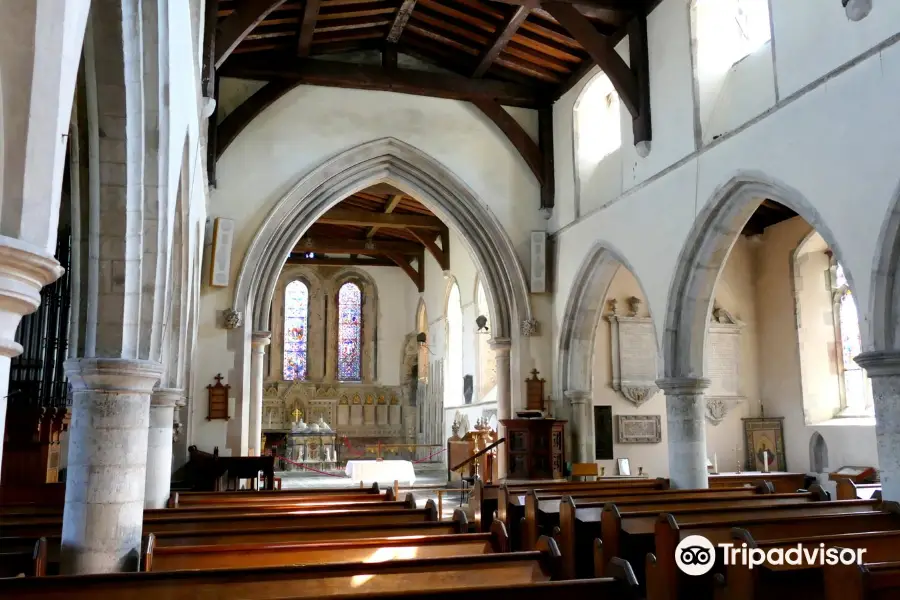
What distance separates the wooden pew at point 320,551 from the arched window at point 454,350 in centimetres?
1276

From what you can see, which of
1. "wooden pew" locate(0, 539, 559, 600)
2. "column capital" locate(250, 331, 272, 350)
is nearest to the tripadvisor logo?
"wooden pew" locate(0, 539, 559, 600)

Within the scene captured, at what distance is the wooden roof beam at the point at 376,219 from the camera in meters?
15.7

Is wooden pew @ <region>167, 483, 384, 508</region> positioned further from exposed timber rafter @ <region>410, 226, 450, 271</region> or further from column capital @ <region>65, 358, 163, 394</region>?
exposed timber rafter @ <region>410, 226, 450, 271</region>

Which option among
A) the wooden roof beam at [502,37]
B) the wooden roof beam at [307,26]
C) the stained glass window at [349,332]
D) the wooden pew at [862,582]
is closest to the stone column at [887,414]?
the wooden pew at [862,582]

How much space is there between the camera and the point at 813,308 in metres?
11.8

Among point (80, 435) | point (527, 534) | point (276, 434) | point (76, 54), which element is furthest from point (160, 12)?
point (276, 434)

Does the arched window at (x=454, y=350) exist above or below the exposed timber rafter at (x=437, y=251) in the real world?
below

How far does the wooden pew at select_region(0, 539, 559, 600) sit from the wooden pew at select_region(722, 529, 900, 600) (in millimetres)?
804

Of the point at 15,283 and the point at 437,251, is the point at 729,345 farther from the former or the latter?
the point at 15,283

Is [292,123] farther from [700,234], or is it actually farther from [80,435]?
[80,435]

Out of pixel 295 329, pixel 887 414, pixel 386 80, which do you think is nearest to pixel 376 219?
pixel 386 80

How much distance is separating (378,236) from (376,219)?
3042mm

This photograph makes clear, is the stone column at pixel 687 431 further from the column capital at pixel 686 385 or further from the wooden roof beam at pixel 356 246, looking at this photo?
the wooden roof beam at pixel 356 246

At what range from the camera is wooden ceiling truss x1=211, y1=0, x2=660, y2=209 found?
9.52 metres
